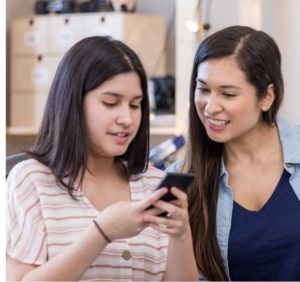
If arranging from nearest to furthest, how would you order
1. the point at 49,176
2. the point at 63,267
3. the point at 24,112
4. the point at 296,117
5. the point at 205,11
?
the point at 63,267 → the point at 49,176 → the point at 296,117 → the point at 205,11 → the point at 24,112

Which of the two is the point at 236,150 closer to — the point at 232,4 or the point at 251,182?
the point at 251,182

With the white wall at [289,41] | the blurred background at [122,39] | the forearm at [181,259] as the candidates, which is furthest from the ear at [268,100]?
the blurred background at [122,39]

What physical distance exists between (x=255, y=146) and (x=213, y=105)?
7.2 inches

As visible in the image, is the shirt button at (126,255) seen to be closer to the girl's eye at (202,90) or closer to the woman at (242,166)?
the woman at (242,166)

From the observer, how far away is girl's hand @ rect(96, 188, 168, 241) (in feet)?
3.18

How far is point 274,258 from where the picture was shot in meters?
1.33

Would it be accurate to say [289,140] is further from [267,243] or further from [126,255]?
[126,255]

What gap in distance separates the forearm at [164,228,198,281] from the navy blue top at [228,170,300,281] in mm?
254

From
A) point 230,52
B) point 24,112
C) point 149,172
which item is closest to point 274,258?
point 149,172

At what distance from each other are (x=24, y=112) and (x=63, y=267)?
2083mm

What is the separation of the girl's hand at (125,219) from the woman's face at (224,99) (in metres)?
0.40

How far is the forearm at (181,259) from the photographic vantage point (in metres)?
1.07

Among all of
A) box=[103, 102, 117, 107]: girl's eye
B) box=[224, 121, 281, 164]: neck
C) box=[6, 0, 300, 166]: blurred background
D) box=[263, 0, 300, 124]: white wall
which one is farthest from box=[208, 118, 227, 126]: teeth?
box=[6, 0, 300, 166]: blurred background

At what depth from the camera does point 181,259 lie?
3.56 feet
